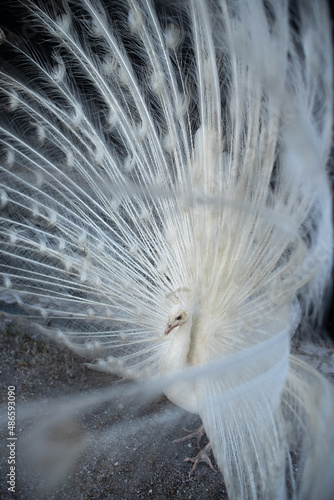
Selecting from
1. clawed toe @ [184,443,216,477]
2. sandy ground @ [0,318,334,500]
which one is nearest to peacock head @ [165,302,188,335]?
sandy ground @ [0,318,334,500]

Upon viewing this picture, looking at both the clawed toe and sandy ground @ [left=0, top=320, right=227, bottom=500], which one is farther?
the clawed toe

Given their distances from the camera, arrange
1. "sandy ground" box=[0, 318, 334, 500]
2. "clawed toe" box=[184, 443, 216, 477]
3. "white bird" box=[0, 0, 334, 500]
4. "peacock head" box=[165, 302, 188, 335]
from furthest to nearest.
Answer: "clawed toe" box=[184, 443, 216, 477] < "sandy ground" box=[0, 318, 334, 500] < "peacock head" box=[165, 302, 188, 335] < "white bird" box=[0, 0, 334, 500]

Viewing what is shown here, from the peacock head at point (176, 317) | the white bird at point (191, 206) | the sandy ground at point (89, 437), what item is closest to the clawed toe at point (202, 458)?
the sandy ground at point (89, 437)

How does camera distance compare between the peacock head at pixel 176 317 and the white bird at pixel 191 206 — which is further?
the peacock head at pixel 176 317

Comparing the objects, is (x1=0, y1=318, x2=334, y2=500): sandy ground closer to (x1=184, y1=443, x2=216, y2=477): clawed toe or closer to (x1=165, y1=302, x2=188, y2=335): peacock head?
(x1=184, y1=443, x2=216, y2=477): clawed toe

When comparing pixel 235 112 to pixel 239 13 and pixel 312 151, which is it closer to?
pixel 239 13

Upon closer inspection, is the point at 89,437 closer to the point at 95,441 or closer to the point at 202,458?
the point at 95,441

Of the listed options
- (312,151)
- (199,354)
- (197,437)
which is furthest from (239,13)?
(197,437)

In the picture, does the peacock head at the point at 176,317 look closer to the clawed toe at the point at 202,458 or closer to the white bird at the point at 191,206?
the white bird at the point at 191,206

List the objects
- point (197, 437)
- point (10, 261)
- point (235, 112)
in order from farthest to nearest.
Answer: point (10, 261), point (197, 437), point (235, 112)
